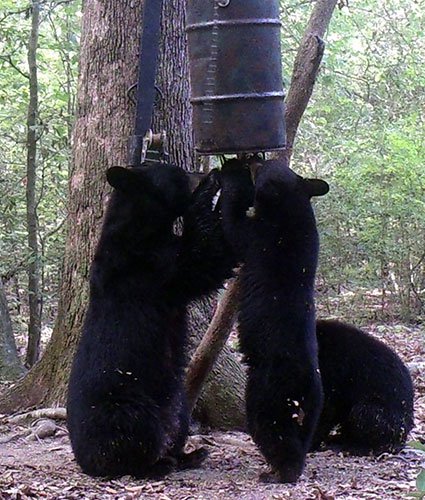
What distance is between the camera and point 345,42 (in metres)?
16.0

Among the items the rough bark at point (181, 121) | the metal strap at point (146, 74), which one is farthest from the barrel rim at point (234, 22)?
the rough bark at point (181, 121)

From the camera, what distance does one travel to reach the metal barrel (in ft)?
14.4

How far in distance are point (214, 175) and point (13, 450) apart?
2.75m

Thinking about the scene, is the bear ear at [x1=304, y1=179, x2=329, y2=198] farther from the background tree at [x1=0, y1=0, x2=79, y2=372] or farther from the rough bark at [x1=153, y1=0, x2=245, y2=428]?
the background tree at [x1=0, y1=0, x2=79, y2=372]

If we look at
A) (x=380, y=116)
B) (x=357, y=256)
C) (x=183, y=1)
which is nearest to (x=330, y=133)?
(x=380, y=116)

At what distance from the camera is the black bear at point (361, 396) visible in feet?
19.5

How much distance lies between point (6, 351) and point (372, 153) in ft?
24.3

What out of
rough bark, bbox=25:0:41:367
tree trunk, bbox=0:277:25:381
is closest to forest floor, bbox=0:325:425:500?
tree trunk, bbox=0:277:25:381

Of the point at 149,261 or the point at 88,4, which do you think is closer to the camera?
the point at 149,261

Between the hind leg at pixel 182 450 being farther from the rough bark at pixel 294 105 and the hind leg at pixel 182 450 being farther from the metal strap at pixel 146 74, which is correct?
the metal strap at pixel 146 74

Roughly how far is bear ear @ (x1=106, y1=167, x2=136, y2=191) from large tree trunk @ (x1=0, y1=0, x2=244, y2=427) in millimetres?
1133

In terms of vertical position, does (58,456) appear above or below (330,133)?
below

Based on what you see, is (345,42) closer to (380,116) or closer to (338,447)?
(380,116)

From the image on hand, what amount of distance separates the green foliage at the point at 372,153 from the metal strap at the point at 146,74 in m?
7.21
